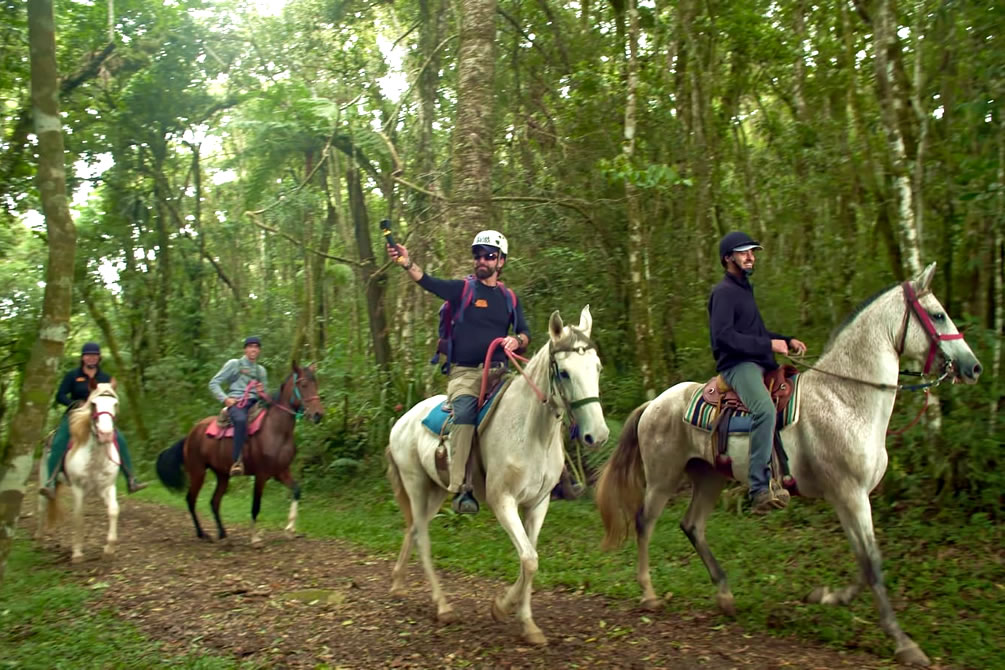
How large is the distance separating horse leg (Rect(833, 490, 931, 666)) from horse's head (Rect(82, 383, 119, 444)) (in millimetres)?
7642

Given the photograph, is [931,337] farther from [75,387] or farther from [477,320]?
[75,387]

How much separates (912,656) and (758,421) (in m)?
1.76

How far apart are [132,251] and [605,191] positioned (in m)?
14.7

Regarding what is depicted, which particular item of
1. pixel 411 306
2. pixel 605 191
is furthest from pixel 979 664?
pixel 411 306

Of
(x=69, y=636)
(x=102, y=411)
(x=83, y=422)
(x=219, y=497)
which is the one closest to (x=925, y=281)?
(x=69, y=636)

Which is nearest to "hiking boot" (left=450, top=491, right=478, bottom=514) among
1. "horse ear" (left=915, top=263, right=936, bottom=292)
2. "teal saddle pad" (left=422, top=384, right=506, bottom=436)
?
"teal saddle pad" (left=422, top=384, right=506, bottom=436)

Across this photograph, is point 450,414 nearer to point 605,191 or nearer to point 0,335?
point 605,191

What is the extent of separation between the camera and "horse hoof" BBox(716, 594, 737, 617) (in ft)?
20.3

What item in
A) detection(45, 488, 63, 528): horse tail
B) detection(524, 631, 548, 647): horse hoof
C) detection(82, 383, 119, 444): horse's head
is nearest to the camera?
detection(524, 631, 548, 647): horse hoof

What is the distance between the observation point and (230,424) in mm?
10469

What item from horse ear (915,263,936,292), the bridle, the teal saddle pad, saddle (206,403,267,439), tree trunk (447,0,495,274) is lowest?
saddle (206,403,267,439)

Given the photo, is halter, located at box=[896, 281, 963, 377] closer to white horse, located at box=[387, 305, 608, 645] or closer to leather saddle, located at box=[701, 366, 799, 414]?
leather saddle, located at box=[701, 366, 799, 414]

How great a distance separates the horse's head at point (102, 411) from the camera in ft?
28.9

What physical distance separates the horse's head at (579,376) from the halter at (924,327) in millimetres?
2251
